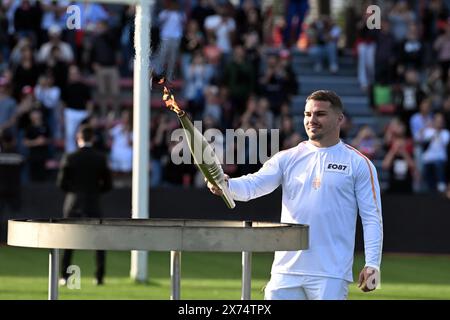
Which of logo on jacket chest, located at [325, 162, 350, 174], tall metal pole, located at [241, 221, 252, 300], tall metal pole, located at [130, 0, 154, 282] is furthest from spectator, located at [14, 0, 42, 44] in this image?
tall metal pole, located at [241, 221, 252, 300]

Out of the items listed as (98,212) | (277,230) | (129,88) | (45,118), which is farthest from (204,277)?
(277,230)

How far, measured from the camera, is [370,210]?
29.9ft

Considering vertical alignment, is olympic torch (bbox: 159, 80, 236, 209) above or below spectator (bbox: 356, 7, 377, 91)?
below

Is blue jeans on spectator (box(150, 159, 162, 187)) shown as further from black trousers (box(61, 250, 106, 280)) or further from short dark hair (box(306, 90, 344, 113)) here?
short dark hair (box(306, 90, 344, 113))

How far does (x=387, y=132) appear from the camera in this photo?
1096 inches

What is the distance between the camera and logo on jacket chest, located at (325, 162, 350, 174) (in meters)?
9.20

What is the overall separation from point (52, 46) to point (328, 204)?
61.1ft

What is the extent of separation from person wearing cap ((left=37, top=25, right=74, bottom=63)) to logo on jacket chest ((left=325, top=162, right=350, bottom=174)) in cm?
1834

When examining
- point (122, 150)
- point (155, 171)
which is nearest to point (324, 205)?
point (122, 150)

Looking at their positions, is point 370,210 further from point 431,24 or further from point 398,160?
point 431,24

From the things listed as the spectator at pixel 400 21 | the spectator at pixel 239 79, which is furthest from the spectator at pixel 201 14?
the spectator at pixel 400 21

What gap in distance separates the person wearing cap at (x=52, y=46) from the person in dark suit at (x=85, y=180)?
8857mm

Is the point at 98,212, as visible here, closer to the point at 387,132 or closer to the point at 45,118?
the point at 45,118
